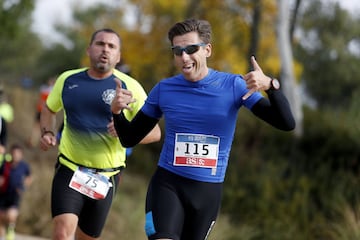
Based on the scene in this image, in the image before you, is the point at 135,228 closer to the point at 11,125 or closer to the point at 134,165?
the point at 134,165

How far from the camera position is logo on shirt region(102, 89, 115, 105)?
242 inches

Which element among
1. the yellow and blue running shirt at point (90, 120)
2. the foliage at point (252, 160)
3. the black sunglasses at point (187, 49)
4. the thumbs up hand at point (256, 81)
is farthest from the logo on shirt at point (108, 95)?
the foliage at point (252, 160)

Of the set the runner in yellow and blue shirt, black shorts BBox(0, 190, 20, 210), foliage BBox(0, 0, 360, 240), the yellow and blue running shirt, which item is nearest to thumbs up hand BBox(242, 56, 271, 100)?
the runner in yellow and blue shirt

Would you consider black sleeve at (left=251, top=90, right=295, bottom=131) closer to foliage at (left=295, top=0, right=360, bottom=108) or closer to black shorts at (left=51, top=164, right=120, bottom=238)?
black shorts at (left=51, top=164, right=120, bottom=238)

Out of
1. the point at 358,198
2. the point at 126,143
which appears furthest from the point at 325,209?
the point at 126,143

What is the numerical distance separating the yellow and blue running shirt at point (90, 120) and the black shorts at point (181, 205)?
1.39 meters

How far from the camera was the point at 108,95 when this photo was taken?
616 centimetres

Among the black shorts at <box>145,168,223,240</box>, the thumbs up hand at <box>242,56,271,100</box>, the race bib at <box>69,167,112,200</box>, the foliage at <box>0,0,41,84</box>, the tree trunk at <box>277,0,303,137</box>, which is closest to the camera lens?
the thumbs up hand at <box>242,56,271,100</box>

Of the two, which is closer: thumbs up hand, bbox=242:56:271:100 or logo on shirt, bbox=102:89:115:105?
thumbs up hand, bbox=242:56:271:100

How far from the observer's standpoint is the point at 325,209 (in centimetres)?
1302

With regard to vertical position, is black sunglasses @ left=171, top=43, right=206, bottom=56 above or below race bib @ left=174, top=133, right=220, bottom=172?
above

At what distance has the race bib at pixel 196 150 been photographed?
4.72 meters

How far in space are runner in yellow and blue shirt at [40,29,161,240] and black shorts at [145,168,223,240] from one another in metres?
1.27

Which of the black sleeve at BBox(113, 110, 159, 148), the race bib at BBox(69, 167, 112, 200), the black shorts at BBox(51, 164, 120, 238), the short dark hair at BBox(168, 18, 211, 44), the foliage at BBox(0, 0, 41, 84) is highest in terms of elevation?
the foliage at BBox(0, 0, 41, 84)
